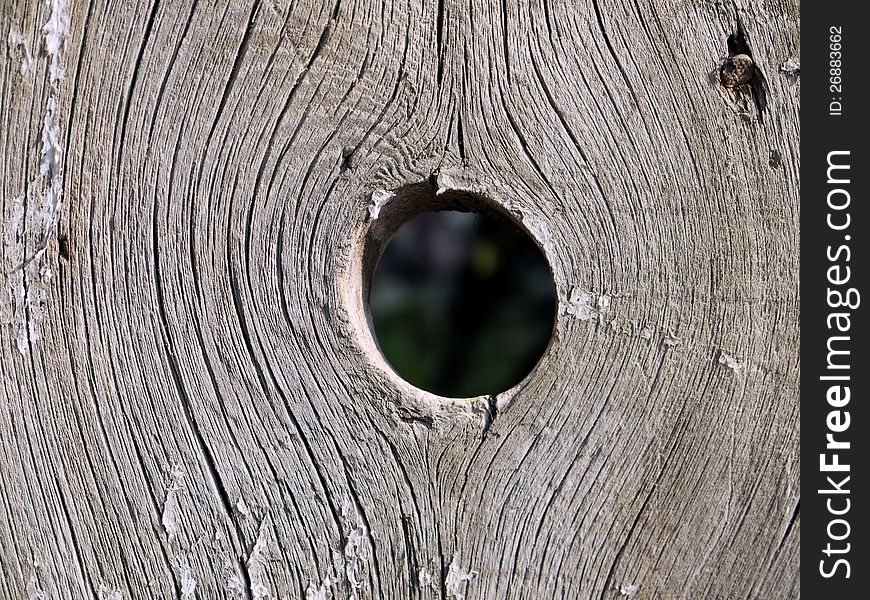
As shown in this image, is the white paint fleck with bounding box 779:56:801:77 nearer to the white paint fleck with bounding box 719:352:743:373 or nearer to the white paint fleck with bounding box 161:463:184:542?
the white paint fleck with bounding box 719:352:743:373

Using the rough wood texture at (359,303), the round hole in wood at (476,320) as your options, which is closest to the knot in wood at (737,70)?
the rough wood texture at (359,303)

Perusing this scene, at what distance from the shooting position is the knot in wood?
39.4 inches

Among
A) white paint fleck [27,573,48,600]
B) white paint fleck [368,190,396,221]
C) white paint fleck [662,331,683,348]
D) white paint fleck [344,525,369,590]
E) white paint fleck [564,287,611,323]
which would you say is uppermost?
white paint fleck [368,190,396,221]

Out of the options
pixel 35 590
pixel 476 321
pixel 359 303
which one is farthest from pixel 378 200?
pixel 476 321

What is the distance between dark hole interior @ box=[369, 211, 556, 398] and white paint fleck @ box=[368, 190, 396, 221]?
2536mm

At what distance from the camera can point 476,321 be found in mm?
3924

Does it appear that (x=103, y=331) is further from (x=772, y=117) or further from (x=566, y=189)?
(x=772, y=117)

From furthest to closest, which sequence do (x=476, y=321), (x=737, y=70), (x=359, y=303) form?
(x=476, y=321) → (x=359, y=303) → (x=737, y=70)

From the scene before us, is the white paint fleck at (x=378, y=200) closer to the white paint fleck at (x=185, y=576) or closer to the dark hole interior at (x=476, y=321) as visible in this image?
the white paint fleck at (x=185, y=576)

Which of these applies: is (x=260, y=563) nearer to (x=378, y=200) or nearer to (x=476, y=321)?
(x=378, y=200)

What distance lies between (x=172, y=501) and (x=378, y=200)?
0.57 metres

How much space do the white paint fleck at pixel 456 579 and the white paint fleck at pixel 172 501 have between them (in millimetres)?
432

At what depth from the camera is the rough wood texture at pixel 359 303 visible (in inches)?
39.6

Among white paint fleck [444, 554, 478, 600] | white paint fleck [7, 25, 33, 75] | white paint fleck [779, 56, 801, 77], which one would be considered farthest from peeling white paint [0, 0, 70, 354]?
white paint fleck [779, 56, 801, 77]
